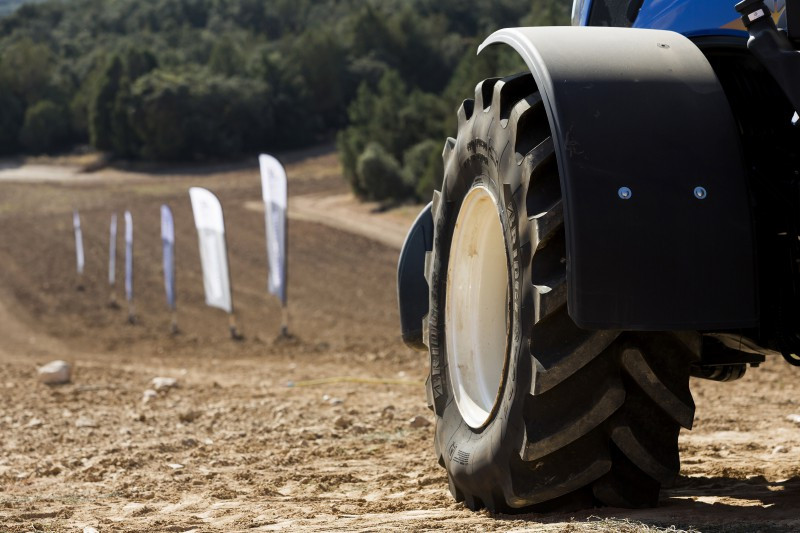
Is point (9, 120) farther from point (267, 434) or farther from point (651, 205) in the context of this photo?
point (651, 205)

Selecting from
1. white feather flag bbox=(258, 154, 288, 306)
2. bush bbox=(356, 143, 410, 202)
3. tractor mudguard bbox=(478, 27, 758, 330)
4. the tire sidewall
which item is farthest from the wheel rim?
bush bbox=(356, 143, 410, 202)

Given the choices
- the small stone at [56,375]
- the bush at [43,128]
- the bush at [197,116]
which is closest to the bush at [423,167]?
the bush at [197,116]

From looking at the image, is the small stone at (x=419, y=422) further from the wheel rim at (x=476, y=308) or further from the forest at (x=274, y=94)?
the forest at (x=274, y=94)

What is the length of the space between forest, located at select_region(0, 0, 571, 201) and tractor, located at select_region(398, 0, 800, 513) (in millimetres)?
34213

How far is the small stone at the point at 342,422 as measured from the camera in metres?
7.20

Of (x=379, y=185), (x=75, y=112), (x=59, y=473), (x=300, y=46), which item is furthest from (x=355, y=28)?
(x=59, y=473)

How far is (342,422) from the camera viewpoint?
23.7 ft

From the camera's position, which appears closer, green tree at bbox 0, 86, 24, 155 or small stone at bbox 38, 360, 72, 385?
small stone at bbox 38, 360, 72, 385

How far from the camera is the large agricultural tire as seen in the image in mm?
3385

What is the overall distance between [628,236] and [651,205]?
A: 111 millimetres

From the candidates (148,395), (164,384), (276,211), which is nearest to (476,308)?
(148,395)

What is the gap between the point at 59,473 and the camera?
5.82 metres

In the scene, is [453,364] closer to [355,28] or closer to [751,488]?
[751,488]

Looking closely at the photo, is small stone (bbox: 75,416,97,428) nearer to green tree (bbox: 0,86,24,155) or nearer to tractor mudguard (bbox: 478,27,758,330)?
tractor mudguard (bbox: 478,27,758,330)
